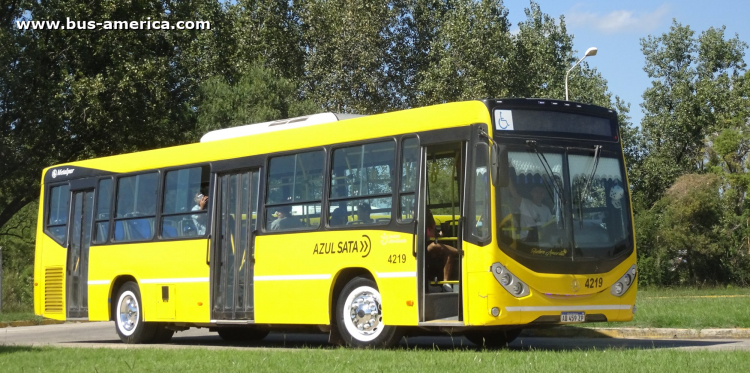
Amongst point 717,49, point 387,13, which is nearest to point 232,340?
point 387,13

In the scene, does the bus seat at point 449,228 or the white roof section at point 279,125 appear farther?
the white roof section at point 279,125

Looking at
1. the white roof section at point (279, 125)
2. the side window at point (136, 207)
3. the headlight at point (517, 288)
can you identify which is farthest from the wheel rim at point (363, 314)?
the side window at point (136, 207)

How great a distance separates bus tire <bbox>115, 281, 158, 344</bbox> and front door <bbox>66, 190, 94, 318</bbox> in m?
0.88

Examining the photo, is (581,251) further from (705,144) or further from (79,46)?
(705,144)

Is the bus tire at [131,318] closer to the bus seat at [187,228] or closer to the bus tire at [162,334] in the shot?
the bus tire at [162,334]

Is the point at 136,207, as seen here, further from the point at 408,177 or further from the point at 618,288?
the point at 618,288

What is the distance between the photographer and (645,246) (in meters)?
47.3

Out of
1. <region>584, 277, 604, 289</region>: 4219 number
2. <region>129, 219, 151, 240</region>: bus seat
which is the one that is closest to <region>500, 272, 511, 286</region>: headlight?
<region>584, 277, 604, 289</region>: 4219 number

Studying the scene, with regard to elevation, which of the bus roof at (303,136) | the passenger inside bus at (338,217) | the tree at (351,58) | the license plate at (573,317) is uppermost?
the tree at (351,58)

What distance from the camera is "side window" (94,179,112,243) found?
18.6 metres

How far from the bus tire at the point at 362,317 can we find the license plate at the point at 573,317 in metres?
2.20

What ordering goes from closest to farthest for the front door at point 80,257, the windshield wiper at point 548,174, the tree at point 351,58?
the windshield wiper at point 548,174 → the front door at point 80,257 → the tree at point 351,58

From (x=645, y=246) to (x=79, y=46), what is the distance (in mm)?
26737

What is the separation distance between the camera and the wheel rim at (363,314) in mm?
13617
